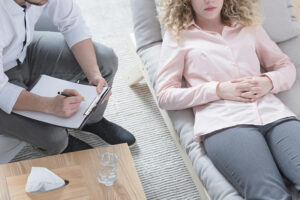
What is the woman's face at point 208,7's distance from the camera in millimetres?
1632

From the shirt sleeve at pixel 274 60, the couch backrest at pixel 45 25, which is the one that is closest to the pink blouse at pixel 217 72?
the shirt sleeve at pixel 274 60

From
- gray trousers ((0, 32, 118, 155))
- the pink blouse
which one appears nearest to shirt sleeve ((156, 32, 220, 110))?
the pink blouse

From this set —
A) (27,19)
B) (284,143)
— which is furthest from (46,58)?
(284,143)

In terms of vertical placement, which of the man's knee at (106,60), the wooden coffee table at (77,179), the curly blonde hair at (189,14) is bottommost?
the wooden coffee table at (77,179)

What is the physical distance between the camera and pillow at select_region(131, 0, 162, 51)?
74.3 inches

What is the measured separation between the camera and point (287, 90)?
1701 millimetres

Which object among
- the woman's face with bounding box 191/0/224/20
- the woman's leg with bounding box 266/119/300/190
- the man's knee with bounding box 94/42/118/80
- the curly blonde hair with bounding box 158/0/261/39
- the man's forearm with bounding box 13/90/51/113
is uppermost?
the woman's face with bounding box 191/0/224/20

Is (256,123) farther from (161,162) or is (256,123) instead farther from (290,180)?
(161,162)

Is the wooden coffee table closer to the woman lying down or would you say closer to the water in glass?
the water in glass

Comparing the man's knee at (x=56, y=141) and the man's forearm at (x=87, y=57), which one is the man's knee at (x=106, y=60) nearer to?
the man's forearm at (x=87, y=57)

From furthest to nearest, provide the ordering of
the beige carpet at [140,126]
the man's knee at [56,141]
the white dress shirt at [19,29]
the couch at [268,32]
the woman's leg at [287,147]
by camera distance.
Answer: the beige carpet at [140,126], the couch at [268,32], the man's knee at [56,141], the white dress shirt at [19,29], the woman's leg at [287,147]

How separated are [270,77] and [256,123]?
204 millimetres

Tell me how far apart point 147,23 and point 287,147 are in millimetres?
793

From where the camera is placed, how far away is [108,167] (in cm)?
133
